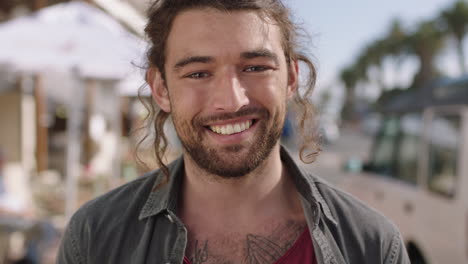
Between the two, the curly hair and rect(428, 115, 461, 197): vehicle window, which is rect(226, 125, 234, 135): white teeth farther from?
rect(428, 115, 461, 197): vehicle window

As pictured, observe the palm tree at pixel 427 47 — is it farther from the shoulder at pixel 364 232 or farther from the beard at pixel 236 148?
the beard at pixel 236 148

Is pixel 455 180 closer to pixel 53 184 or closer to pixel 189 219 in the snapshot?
pixel 189 219

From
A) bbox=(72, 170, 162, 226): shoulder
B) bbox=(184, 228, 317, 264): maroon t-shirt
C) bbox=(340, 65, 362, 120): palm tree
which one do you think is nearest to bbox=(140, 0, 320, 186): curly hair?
bbox=(72, 170, 162, 226): shoulder

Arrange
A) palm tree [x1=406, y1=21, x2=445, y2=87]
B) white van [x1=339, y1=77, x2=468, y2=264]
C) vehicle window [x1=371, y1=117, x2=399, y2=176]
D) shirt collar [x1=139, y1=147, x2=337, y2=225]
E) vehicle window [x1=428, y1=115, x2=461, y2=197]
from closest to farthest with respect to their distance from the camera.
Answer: shirt collar [x1=139, y1=147, x2=337, y2=225] < white van [x1=339, y1=77, x2=468, y2=264] < vehicle window [x1=428, y1=115, x2=461, y2=197] < vehicle window [x1=371, y1=117, x2=399, y2=176] < palm tree [x1=406, y1=21, x2=445, y2=87]

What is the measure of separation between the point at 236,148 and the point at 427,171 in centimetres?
316

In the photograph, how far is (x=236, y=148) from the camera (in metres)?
1.78

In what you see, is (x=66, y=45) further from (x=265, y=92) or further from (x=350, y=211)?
(x=350, y=211)

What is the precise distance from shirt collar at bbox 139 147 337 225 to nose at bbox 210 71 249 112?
1.33 feet

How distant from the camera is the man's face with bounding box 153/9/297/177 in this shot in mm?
1778

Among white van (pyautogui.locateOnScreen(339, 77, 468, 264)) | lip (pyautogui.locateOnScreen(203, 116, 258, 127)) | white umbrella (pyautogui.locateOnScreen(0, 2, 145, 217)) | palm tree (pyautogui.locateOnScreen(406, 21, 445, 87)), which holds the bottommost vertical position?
white van (pyautogui.locateOnScreen(339, 77, 468, 264))

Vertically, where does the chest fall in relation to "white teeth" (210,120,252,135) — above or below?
below

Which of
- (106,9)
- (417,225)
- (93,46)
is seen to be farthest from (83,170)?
(417,225)

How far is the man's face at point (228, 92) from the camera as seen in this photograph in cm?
178

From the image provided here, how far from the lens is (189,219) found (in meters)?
1.92
